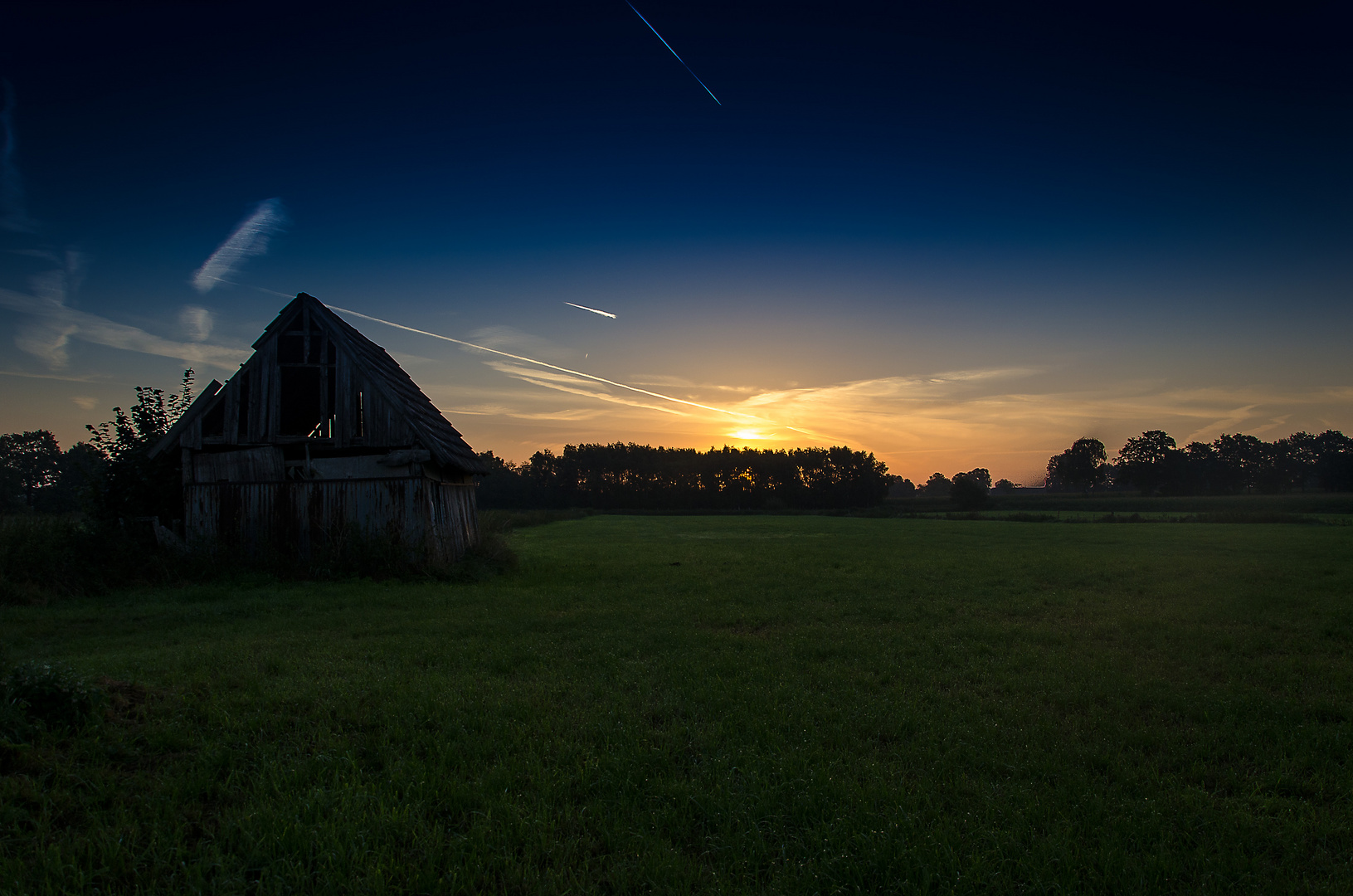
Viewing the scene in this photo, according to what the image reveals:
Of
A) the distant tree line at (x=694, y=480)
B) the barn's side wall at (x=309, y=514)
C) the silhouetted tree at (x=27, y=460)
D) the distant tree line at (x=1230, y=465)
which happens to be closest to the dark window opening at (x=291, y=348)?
the barn's side wall at (x=309, y=514)

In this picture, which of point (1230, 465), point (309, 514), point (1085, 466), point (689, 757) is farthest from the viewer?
point (1085, 466)

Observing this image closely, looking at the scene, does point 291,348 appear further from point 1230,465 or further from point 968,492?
point 1230,465

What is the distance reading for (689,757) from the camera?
5430mm

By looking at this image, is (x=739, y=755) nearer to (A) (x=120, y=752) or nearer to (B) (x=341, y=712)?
(B) (x=341, y=712)

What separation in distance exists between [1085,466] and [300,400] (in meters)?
166

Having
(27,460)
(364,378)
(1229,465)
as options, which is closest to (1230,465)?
(1229,465)

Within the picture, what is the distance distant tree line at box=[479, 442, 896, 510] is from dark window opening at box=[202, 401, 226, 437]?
8500 centimetres

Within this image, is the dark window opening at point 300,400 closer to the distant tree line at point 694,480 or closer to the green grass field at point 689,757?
the green grass field at point 689,757

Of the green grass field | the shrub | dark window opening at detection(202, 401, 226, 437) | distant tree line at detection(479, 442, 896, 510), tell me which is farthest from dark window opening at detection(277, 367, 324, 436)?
distant tree line at detection(479, 442, 896, 510)

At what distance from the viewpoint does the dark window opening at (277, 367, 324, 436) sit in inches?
790

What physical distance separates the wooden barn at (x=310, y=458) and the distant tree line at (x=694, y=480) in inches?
3331

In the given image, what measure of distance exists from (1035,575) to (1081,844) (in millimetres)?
15736

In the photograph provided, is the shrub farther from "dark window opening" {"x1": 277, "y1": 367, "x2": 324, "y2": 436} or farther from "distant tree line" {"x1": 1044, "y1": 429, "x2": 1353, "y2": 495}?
"distant tree line" {"x1": 1044, "y1": 429, "x2": 1353, "y2": 495}

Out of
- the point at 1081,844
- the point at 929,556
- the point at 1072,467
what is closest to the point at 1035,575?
the point at 929,556
